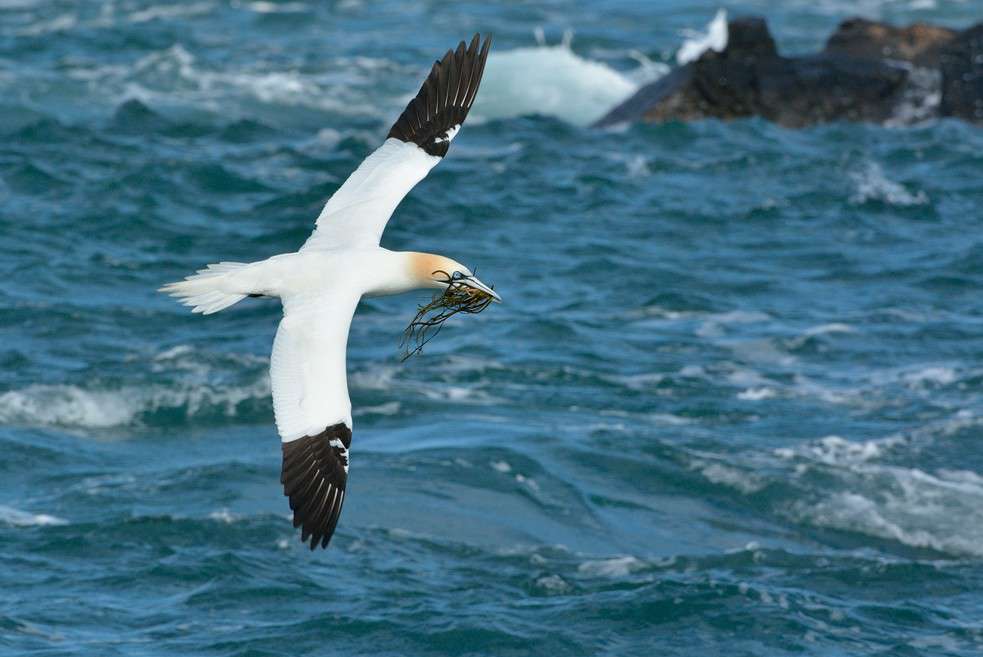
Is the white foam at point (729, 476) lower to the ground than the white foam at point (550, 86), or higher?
lower

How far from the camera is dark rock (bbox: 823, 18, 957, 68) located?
2392 cm

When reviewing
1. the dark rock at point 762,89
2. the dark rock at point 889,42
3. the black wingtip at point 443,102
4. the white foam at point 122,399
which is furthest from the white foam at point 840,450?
the dark rock at point 889,42

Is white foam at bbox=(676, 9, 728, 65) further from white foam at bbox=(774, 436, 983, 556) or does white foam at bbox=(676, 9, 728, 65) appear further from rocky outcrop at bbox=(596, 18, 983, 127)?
white foam at bbox=(774, 436, 983, 556)

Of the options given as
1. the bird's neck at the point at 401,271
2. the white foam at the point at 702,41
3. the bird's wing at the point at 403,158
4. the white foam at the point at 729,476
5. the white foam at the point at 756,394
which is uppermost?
the bird's wing at the point at 403,158

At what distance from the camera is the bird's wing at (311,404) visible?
8.28 meters

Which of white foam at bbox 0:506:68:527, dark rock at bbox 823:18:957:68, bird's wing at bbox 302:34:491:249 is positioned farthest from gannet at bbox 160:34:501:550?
dark rock at bbox 823:18:957:68

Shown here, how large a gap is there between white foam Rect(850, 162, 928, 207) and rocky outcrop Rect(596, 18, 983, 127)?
2.54 m

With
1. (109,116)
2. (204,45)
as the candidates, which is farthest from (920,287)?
(204,45)

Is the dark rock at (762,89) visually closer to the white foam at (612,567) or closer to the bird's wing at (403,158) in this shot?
the white foam at (612,567)

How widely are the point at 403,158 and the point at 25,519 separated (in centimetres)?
427

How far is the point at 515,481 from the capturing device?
12.7 meters

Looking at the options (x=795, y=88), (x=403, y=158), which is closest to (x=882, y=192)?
(x=795, y=88)

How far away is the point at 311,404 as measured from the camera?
27.2ft

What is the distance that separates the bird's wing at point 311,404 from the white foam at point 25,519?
13.1 feet
